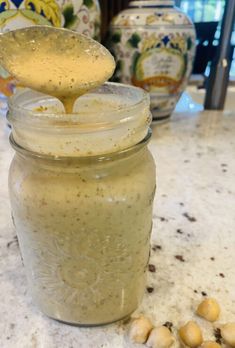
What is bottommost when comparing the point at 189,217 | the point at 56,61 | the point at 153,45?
the point at 189,217

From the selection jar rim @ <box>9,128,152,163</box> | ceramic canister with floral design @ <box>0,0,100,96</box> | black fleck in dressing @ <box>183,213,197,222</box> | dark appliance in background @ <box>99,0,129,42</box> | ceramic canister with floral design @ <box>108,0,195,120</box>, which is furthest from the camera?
dark appliance in background @ <box>99,0,129,42</box>

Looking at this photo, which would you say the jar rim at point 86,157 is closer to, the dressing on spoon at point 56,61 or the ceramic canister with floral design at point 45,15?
the dressing on spoon at point 56,61

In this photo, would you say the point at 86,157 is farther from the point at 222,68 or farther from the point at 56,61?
the point at 222,68

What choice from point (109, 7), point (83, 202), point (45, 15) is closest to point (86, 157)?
point (83, 202)

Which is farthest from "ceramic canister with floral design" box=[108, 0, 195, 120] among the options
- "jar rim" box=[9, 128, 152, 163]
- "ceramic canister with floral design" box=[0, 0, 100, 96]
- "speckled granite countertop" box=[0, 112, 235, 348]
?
"jar rim" box=[9, 128, 152, 163]

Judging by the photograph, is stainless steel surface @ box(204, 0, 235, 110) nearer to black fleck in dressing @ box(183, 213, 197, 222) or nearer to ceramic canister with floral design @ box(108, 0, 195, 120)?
ceramic canister with floral design @ box(108, 0, 195, 120)
